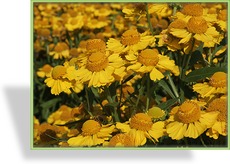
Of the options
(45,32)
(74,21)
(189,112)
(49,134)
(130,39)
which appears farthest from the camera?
(45,32)

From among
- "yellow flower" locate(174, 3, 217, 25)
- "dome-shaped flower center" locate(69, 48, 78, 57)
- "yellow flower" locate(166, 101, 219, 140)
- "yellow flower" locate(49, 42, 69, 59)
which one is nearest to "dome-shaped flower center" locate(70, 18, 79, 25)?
"yellow flower" locate(49, 42, 69, 59)

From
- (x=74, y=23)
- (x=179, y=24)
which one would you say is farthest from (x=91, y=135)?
(x=74, y=23)

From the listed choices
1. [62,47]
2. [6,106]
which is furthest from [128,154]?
[62,47]

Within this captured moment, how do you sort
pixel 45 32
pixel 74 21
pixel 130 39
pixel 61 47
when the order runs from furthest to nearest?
pixel 45 32, pixel 74 21, pixel 61 47, pixel 130 39

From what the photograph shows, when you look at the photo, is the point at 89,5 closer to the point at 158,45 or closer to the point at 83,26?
the point at 83,26

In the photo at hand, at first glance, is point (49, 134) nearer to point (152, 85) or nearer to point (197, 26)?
point (152, 85)

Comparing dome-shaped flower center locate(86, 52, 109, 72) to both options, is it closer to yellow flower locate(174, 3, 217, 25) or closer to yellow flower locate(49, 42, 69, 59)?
yellow flower locate(174, 3, 217, 25)

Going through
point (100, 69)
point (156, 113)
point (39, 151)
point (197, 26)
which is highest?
point (197, 26)
